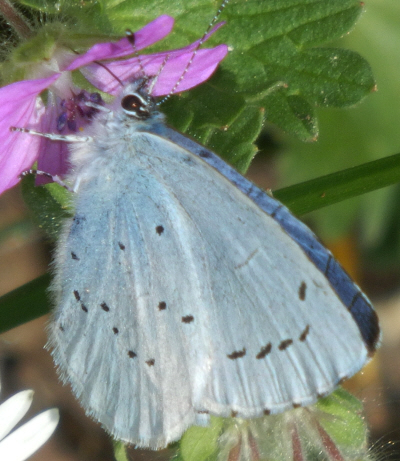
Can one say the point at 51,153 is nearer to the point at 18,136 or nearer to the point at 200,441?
the point at 18,136

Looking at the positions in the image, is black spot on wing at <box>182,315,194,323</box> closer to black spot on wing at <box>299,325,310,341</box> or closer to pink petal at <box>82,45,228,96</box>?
black spot on wing at <box>299,325,310,341</box>

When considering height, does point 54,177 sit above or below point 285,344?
above

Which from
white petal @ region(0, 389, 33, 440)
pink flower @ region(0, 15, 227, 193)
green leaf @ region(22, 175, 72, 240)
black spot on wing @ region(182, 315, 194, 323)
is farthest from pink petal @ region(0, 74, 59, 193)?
white petal @ region(0, 389, 33, 440)

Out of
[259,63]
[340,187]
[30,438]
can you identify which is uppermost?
[259,63]

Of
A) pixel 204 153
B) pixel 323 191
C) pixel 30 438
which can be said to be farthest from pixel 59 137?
pixel 30 438

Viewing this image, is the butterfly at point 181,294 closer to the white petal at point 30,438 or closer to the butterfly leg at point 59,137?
the butterfly leg at point 59,137

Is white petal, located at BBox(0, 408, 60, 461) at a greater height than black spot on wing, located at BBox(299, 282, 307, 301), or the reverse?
black spot on wing, located at BBox(299, 282, 307, 301)
